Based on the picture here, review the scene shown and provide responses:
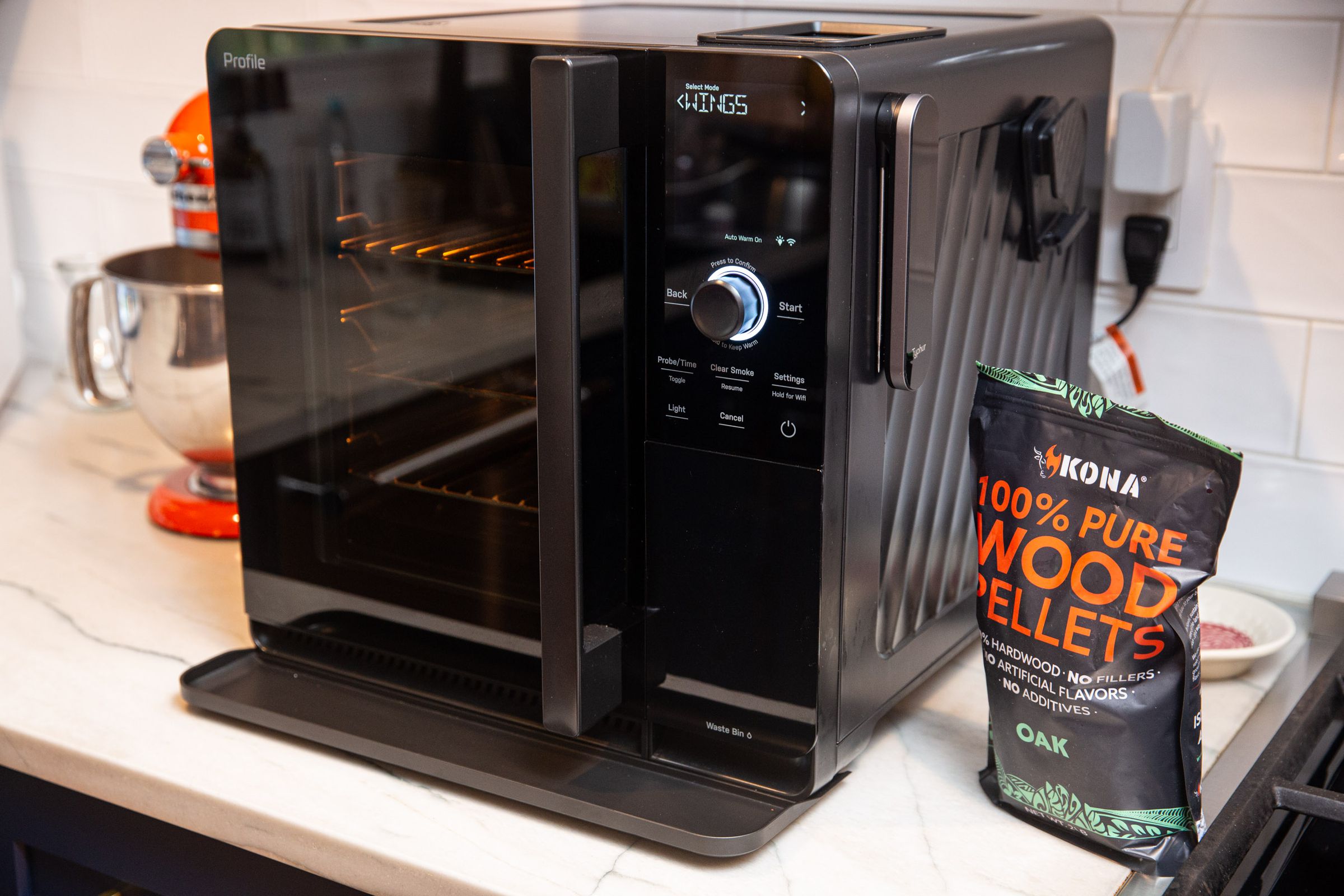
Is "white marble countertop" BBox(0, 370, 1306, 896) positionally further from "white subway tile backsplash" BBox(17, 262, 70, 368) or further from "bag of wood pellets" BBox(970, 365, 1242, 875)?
"white subway tile backsplash" BBox(17, 262, 70, 368)

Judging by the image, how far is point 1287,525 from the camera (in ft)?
3.45

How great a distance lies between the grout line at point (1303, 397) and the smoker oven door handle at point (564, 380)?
24.4 inches

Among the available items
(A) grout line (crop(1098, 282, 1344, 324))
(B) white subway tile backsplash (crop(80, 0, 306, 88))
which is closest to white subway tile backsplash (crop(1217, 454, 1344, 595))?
(A) grout line (crop(1098, 282, 1344, 324))

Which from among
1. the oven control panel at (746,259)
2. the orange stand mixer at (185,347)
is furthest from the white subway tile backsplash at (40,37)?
the oven control panel at (746,259)

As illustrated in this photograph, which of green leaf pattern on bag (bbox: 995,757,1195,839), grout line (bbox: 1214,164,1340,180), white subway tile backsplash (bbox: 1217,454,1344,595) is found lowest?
green leaf pattern on bag (bbox: 995,757,1195,839)

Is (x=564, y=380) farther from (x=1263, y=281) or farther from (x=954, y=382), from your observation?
(x=1263, y=281)

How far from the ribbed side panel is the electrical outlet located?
0.18 metres

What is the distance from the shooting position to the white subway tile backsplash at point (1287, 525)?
40.8 inches

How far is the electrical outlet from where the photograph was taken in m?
1.02

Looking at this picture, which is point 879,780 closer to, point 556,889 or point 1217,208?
point 556,889

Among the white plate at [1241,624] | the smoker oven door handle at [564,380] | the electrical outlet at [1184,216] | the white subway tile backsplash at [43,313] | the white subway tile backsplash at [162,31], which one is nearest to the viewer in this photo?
the smoker oven door handle at [564,380]

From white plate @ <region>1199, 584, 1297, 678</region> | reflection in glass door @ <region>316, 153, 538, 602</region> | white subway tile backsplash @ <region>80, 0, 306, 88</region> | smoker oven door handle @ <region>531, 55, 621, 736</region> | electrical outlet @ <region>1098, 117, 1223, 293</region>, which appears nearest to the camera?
smoker oven door handle @ <region>531, 55, 621, 736</region>

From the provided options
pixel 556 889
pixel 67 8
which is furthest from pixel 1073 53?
pixel 67 8

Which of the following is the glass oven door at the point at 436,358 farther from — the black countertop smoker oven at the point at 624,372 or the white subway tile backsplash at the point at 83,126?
the white subway tile backsplash at the point at 83,126
